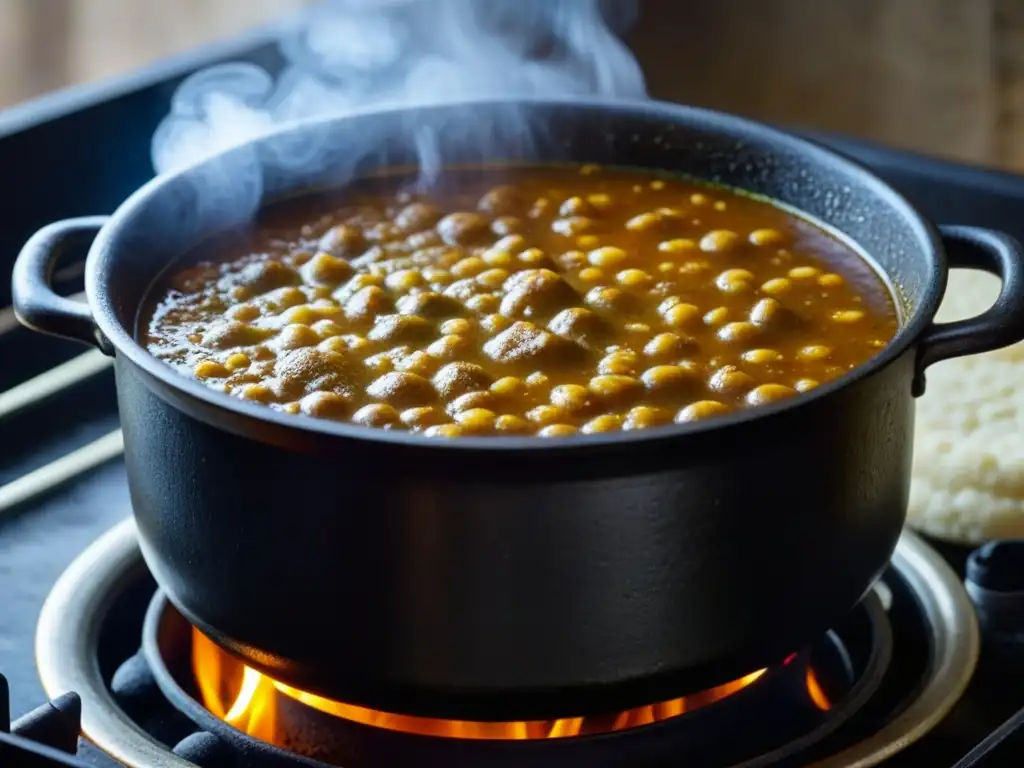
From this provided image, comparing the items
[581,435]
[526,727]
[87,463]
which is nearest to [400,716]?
[526,727]

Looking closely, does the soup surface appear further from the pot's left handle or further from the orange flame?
the orange flame

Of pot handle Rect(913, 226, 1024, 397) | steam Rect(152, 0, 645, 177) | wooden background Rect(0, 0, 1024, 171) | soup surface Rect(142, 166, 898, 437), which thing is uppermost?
pot handle Rect(913, 226, 1024, 397)

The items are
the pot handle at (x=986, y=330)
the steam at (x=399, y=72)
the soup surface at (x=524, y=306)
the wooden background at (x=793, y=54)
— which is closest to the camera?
the pot handle at (x=986, y=330)

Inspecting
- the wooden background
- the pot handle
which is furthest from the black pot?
the wooden background

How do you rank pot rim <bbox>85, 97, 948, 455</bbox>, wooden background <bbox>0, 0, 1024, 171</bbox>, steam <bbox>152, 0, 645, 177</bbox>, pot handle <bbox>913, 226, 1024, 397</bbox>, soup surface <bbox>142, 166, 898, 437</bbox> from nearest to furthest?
pot rim <bbox>85, 97, 948, 455</bbox> → pot handle <bbox>913, 226, 1024, 397</bbox> → soup surface <bbox>142, 166, 898, 437</bbox> → steam <bbox>152, 0, 645, 177</bbox> → wooden background <bbox>0, 0, 1024, 171</bbox>

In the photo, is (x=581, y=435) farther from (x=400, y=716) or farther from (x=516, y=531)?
(x=400, y=716)

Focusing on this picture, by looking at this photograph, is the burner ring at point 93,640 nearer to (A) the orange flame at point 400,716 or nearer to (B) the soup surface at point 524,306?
Answer: (A) the orange flame at point 400,716

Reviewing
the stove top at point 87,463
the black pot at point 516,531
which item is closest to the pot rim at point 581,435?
the black pot at point 516,531
